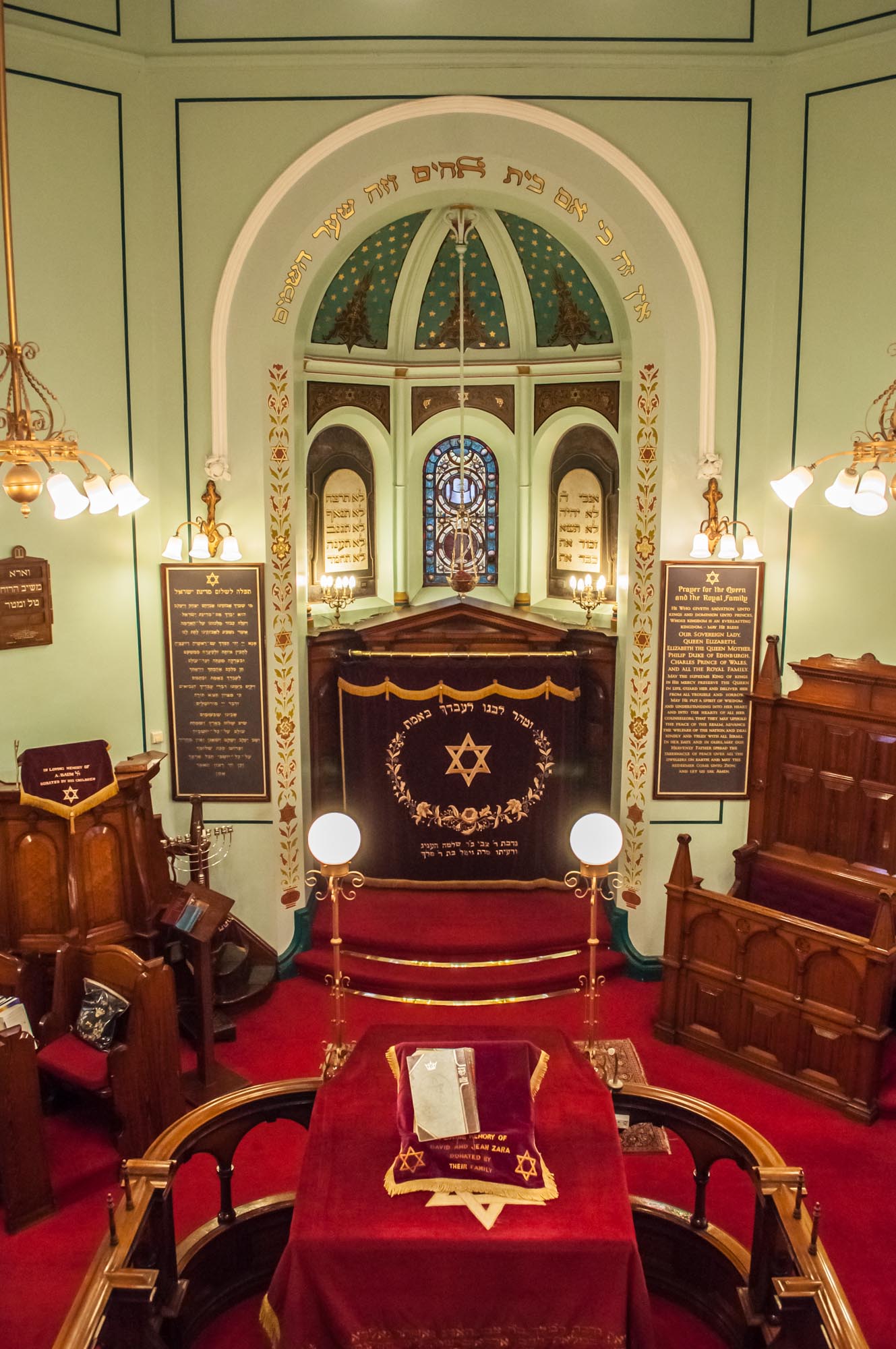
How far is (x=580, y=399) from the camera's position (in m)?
8.87

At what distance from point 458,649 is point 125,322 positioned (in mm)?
3474

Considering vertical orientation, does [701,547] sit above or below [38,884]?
above

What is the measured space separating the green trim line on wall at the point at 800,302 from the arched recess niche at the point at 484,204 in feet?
1.89

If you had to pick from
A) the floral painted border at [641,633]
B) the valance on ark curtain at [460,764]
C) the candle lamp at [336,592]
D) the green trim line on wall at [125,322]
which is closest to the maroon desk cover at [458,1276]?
the floral painted border at [641,633]

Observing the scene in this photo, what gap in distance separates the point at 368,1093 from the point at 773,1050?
3.25m

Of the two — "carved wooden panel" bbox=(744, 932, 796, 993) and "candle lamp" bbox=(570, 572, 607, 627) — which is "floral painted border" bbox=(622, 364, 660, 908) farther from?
"carved wooden panel" bbox=(744, 932, 796, 993)

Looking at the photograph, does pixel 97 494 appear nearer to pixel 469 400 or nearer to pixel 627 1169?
pixel 627 1169

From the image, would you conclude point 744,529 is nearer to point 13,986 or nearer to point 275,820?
point 275,820

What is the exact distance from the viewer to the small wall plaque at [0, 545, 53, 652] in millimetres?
6723

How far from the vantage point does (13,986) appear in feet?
20.0

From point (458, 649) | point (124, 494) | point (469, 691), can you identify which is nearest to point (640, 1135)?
point (469, 691)

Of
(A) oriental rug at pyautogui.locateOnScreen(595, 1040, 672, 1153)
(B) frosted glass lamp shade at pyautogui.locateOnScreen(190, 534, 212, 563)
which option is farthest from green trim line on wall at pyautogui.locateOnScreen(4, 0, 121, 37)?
(A) oriental rug at pyautogui.locateOnScreen(595, 1040, 672, 1153)

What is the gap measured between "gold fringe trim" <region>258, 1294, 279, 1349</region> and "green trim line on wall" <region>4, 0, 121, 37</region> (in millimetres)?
7095

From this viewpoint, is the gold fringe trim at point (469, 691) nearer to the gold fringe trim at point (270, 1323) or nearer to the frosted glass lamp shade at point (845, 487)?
the frosted glass lamp shade at point (845, 487)
